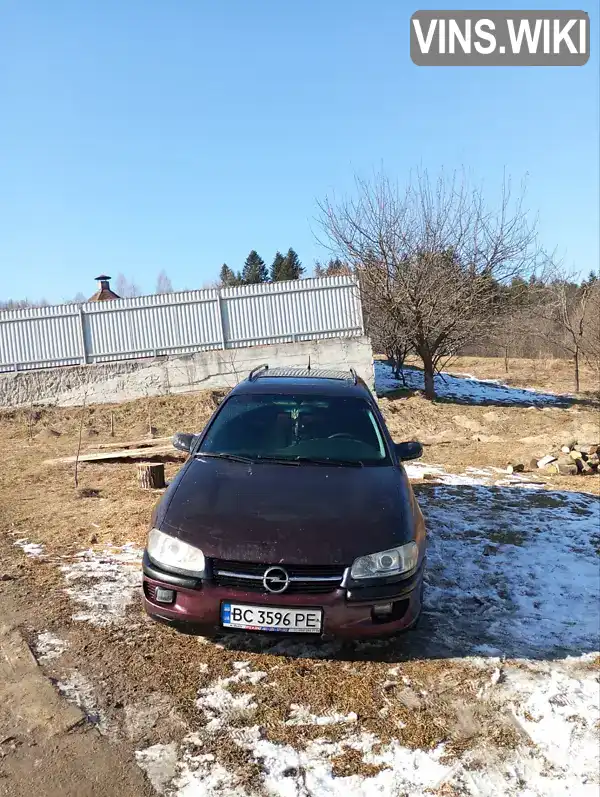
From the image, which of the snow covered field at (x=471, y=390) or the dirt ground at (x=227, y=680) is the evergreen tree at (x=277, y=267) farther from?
the dirt ground at (x=227, y=680)

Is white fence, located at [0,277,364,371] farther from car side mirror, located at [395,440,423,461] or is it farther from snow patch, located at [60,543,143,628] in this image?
car side mirror, located at [395,440,423,461]

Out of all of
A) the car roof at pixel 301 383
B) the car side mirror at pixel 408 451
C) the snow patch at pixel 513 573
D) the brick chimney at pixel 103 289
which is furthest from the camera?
the brick chimney at pixel 103 289

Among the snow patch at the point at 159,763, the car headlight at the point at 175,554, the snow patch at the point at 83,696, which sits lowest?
the snow patch at the point at 159,763

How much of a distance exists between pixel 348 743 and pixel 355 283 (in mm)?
14170

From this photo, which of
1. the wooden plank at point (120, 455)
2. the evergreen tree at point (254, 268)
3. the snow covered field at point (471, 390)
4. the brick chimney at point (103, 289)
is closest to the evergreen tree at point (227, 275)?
A: the evergreen tree at point (254, 268)

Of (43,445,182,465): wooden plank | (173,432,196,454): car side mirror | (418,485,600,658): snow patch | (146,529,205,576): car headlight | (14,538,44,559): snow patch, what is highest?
(173,432,196,454): car side mirror

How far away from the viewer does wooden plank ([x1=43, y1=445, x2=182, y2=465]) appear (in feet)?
30.7

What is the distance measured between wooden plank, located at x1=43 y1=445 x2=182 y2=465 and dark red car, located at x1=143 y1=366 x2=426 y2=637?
5673 millimetres

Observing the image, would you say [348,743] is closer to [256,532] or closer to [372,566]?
[372,566]

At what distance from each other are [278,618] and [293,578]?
22 centimetres

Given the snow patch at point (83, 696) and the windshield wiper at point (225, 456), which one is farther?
the windshield wiper at point (225, 456)

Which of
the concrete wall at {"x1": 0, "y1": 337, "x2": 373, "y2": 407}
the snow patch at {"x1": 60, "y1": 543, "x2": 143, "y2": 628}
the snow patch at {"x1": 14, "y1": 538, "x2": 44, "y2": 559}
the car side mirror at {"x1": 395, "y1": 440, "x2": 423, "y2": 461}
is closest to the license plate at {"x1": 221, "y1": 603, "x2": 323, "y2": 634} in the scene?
the snow patch at {"x1": 60, "y1": 543, "x2": 143, "y2": 628}

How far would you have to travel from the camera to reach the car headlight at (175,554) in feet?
10.2

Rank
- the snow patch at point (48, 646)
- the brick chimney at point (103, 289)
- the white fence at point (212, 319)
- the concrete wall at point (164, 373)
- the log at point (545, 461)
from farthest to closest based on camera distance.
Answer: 1. the brick chimney at point (103, 289)
2. the white fence at point (212, 319)
3. the concrete wall at point (164, 373)
4. the log at point (545, 461)
5. the snow patch at point (48, 646)
